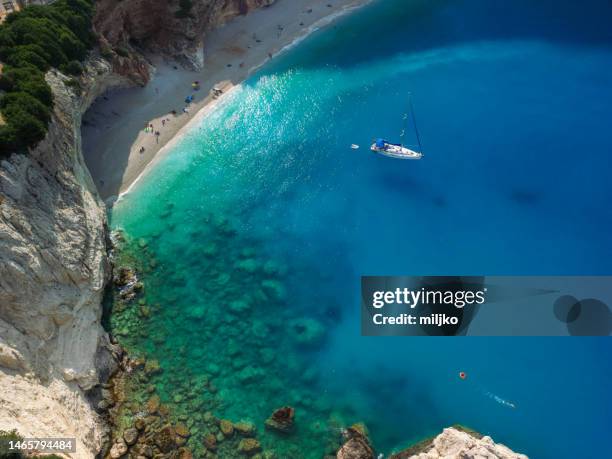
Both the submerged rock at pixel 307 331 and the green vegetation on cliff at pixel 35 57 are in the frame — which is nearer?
the green vegetation on cliff at pixel 35 57

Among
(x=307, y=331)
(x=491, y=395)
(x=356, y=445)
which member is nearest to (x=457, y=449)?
(x=356, y=445)

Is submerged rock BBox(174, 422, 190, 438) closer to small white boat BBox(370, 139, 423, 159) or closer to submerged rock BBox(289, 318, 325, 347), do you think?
submerged rock BBox(289, 318, 325, 347)

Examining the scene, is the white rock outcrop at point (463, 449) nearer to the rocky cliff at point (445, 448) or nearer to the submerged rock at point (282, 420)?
the rocky cliff at point (445, 448)

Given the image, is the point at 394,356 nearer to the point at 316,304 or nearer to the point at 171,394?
the point at 316,304

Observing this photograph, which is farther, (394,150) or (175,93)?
(175,93)

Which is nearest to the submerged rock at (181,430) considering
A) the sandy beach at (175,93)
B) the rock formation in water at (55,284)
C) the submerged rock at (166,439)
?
the submerged rock at (166,439)

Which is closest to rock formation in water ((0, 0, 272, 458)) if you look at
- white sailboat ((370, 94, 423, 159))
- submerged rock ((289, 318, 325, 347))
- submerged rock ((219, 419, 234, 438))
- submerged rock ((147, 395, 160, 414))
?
submerged rock ((147, 395, 160, 414))

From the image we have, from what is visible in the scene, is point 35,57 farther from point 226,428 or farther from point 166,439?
point 226,428
